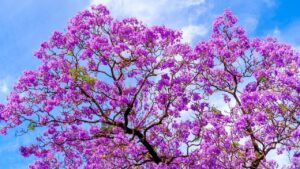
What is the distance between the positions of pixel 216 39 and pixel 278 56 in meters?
3.24

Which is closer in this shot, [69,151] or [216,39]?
[69,151]

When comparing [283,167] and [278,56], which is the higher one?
[278,56]

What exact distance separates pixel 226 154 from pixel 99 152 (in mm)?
5448

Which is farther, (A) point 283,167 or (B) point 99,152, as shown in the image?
(A) point 283,167

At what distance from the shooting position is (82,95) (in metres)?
23.9

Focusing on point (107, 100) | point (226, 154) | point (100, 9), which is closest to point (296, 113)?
point (226, 154)

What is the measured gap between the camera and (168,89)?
24.0 m

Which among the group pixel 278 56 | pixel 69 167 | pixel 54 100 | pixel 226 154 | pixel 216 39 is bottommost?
pixel 226 154

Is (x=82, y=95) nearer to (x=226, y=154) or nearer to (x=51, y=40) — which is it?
(x=51, y=40)

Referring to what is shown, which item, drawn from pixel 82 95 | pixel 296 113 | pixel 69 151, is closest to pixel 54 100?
pixel 82 95

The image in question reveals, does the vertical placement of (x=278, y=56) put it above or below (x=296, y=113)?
above

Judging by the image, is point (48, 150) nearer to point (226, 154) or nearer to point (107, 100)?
point (107, 100)

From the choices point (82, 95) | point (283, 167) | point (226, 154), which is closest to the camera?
point (226, 154)

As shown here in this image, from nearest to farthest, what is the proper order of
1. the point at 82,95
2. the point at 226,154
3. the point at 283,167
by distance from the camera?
the point at 226,154, the point at 82,95, the point at 283,167
